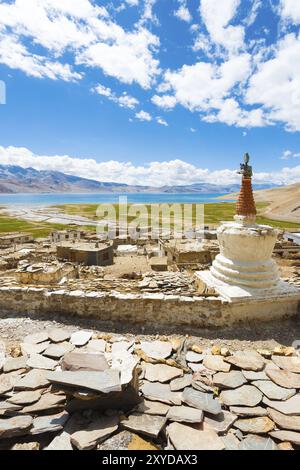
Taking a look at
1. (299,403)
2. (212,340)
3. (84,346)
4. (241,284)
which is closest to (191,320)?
(212,340)

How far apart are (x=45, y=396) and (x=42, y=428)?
723 mm

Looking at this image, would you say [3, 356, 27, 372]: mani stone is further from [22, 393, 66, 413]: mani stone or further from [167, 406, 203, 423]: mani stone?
[167, 406, 203, 423]: mani stone

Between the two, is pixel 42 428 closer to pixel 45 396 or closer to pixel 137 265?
pixel 45 396

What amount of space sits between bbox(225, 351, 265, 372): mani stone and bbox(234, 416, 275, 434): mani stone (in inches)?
55.8

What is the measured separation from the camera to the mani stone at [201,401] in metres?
4.77

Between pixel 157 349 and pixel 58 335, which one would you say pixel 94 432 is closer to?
pixel 157 349

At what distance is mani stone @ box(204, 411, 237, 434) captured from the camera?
4.45 metres

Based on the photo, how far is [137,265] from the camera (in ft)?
78.3

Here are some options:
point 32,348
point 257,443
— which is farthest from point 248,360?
point 32,348

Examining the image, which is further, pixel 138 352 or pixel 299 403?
pixel 138 352

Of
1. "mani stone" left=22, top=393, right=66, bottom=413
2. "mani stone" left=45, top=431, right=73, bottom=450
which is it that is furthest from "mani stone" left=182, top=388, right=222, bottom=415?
"mani stone" left=22, top=393, right=66, bottom=413

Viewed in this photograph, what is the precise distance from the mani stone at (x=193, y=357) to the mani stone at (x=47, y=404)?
281 centimetres

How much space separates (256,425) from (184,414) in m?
1.13
